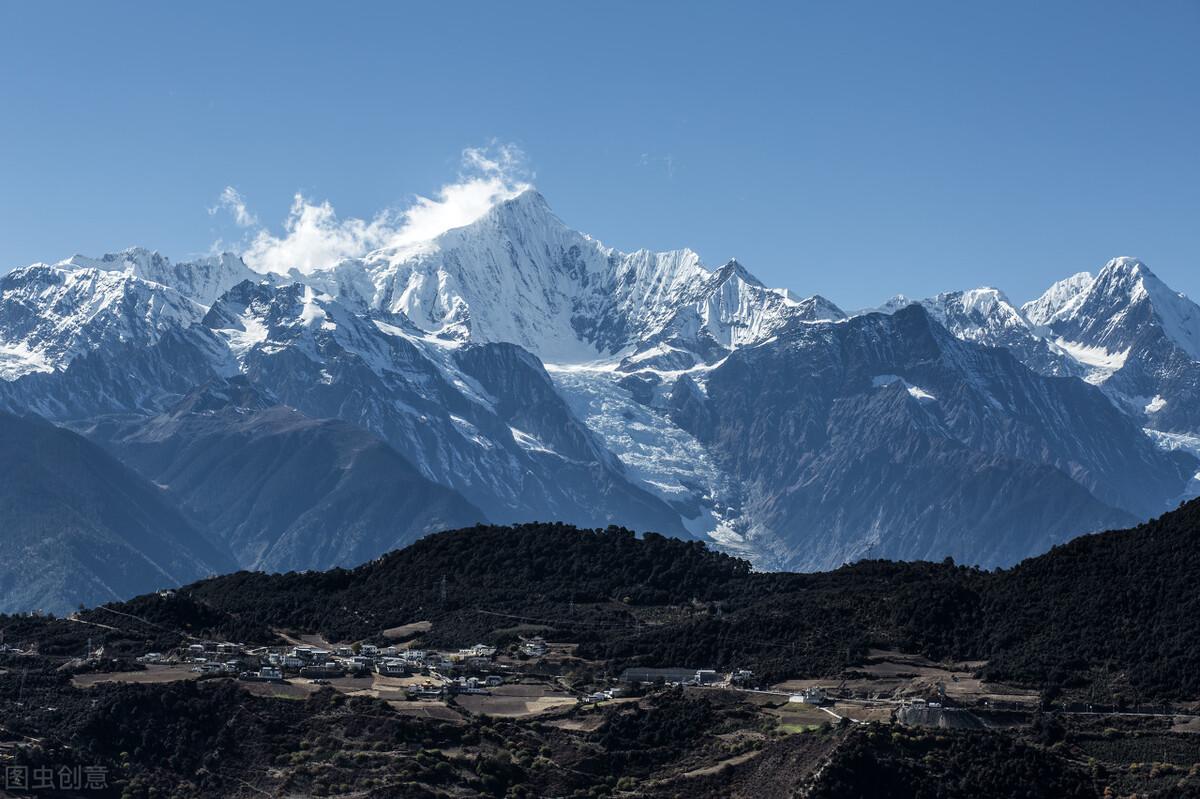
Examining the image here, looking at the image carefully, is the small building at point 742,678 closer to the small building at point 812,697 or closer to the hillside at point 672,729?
the hillside at point 672,729

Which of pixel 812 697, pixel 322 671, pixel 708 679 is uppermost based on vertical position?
pixel 708 679

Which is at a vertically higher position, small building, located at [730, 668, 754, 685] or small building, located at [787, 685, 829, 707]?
small building, located at [730, 668, 754, 685]

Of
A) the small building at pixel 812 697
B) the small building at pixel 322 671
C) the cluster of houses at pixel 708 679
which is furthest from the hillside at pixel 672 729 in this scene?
the small building at pixel 322 671

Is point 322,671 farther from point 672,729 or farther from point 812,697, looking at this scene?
point 812,697

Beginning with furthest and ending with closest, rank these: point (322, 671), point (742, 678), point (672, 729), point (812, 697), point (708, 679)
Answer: point (322, 671)
point (708, 679)
point (742, 678)
point (812, 697)
point (672, 729)

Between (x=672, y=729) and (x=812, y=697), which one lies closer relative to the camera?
(x=672, y=729)

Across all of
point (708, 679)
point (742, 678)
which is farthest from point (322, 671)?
point (742, 678)

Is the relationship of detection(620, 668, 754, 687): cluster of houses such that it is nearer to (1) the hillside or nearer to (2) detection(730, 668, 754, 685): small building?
(2) detection(730, 668, 754, 685): small building

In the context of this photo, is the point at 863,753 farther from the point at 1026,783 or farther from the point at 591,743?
the point at 591,743

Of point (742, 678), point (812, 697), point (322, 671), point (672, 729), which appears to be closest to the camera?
point (672, 729)

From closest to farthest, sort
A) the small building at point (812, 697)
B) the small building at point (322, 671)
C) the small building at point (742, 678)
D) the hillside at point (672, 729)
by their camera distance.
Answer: the hillside at point (672, 729) → the small building at point (812, 697) → the small building at point (742, 678) → the small building at point (322, 671)

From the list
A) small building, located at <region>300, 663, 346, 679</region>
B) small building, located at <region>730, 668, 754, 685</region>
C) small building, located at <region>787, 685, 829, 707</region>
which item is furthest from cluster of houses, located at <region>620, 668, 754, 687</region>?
small building, located at <region>300, 663, 346, 679</region>

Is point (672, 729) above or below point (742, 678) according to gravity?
below

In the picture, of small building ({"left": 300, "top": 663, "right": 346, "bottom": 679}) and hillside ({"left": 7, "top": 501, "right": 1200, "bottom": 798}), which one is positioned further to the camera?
small building ({"left": 300, "top": 663, "right": 346, "bottom": 679})
